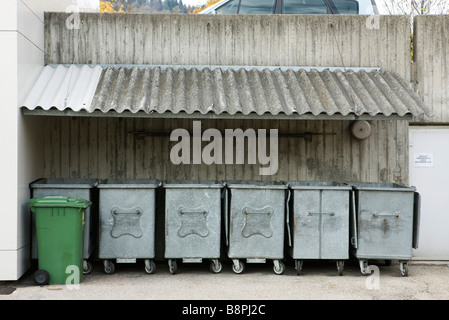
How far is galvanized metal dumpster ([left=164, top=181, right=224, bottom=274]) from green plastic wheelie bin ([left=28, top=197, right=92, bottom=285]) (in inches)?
49.7

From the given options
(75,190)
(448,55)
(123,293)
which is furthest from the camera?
(448,55)

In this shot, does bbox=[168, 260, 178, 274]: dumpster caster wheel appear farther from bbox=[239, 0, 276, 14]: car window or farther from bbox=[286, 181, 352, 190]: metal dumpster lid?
bbox=[239, 0, 276, 14]: car window

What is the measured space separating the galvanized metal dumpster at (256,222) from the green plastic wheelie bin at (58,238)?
7.05 feet

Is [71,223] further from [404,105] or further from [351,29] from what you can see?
[351,29]

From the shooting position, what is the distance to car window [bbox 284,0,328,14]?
1028 cm

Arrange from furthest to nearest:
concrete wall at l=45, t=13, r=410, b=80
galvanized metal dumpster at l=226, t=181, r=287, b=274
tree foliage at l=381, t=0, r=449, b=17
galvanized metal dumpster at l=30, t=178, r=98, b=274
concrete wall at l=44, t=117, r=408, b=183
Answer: tree foliage at l=381, t=0, r=449, b=17 → concrete wall at l=45, t=13, r=410, b=80 → concrete wall at l=44, t=117, r=408, b=183 → galvanized metal dumpster at l=226, t=181, r=287, b=274 → galvanized metal dumpster at l=30, t=178, r=98, b=274

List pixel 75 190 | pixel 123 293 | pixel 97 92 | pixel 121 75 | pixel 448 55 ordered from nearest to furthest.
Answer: pixel 123 293 < pixel 75 190 < pixel 97 92 < pixel 121 75 < pixel 448 55

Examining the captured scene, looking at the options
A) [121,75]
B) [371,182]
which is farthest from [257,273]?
[121,75]

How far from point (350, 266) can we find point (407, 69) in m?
3.56

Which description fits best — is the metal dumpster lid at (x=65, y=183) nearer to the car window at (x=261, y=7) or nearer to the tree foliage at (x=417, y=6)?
the car window at (x=261, y=7)

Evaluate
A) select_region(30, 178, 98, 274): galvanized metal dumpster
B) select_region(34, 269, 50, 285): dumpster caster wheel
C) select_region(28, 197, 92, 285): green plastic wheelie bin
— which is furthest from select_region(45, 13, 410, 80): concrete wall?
select_region(34, 269, 50, 285): dumpster caster wheel

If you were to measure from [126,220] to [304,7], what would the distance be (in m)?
5.78

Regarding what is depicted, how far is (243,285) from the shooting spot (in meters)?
6.96

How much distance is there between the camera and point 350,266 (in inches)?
325
